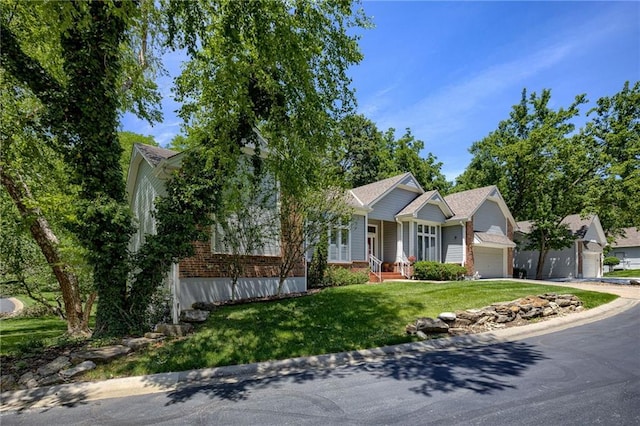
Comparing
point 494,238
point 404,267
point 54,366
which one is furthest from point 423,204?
point 54,366

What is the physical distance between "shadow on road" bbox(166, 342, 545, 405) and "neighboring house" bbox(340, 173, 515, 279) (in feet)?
40.6

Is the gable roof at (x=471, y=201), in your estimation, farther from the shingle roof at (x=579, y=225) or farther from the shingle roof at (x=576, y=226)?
the shingle roof at (x=579, y=225)

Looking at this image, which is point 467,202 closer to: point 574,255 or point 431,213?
point 431,213

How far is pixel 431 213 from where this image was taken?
2238 cm

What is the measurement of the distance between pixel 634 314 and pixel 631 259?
41.4 m

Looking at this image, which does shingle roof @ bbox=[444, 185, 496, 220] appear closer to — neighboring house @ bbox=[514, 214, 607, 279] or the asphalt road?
neighboring house @ bbox=[514, 214, 607, 279]

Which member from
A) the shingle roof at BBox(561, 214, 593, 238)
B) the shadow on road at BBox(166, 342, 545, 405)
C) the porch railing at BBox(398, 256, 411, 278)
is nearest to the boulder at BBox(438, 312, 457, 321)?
the shadow on road at BBox(166, 342, 545, 405)

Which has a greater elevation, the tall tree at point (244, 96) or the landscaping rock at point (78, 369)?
the tall tree at point (244, 96)

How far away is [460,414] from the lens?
13.8ft

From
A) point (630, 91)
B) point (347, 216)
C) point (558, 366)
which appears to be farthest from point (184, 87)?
point (630, 91)

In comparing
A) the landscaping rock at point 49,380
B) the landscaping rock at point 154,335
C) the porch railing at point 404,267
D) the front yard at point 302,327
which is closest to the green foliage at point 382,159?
the porch railing at point 404,267

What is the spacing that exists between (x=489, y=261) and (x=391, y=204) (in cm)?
830

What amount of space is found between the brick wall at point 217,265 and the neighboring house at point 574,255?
67.3ft

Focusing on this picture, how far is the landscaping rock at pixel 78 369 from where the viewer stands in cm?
564
